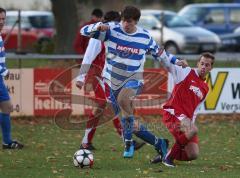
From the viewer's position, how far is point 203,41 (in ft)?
97.6

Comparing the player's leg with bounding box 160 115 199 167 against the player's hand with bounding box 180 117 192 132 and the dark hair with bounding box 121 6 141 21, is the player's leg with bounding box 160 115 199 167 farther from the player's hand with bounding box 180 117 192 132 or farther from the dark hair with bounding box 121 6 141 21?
the dark hair with bounding box 121 6 141 21

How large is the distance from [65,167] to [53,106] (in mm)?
6213

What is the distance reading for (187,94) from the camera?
34.9 feet

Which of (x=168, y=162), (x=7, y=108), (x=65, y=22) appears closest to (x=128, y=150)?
(x=168, y=162)

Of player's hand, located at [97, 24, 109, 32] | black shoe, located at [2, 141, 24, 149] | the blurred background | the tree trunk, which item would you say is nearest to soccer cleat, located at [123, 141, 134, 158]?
player's hand, located at [97, 24, 109, 32]

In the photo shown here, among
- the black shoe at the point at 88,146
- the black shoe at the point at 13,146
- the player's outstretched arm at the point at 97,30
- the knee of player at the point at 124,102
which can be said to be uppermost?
the player's outstretched arm at the point at 97,30

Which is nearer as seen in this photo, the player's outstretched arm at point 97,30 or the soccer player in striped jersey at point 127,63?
the player's outstretched arm at point 97,30

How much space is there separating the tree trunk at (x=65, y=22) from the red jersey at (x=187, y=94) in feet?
44.5

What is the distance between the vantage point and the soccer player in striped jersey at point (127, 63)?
439 inches

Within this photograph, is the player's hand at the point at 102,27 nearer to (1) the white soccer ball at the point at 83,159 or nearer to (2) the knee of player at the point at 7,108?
(1) the white soccer ball at the point at 83,159

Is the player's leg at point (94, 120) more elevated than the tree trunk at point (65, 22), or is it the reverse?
the tree trunk at point (65, 22)

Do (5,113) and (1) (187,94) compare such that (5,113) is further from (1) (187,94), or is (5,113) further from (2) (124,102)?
(1) (187,94)

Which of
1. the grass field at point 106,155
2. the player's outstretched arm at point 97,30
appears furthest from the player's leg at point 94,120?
the player's outstretched arm at point 97,30

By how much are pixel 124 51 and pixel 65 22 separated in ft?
43.9
